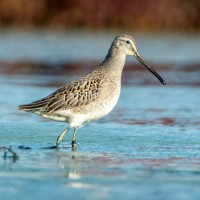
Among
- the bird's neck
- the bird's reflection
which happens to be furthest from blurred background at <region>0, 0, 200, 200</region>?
the bird's neck

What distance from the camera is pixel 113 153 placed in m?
10.0

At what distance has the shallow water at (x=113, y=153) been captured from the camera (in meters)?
7.89

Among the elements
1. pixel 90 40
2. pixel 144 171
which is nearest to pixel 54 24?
pixel 90 40

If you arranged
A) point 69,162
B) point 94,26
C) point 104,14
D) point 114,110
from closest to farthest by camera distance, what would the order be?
point 69,162
point 114,110
point 94,26
point 104,14

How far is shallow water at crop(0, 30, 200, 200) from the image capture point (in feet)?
25.9

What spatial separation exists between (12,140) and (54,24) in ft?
68.1

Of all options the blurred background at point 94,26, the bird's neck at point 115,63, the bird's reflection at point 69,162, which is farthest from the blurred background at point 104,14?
the bird's reflection at point 69,162

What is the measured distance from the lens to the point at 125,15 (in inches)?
1246

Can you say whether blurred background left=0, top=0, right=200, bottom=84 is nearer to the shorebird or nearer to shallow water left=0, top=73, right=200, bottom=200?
shallow water left=0, top=73, right=200, bottom=200

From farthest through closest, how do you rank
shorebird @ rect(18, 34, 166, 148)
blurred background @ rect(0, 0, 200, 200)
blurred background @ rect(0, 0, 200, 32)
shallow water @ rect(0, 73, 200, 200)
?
1. blurred background @ rect(0, 0, 200, 32)
2. shorebird @ rect(18, 34, 166, 148)
3. blurred background @ rect(0, 0, 200, 200)
4. shallow water @ rect(0, 73, 200, 200)

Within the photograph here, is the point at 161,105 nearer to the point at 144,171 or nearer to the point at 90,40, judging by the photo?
the point at 144,171

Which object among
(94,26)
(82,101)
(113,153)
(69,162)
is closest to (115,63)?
(82,101)

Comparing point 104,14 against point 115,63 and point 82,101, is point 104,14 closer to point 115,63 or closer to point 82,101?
point 115,63

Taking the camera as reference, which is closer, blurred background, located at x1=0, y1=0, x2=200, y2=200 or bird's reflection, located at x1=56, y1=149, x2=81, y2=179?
blurred background, located at x1=0, y1=0, x2=200, y2=200
